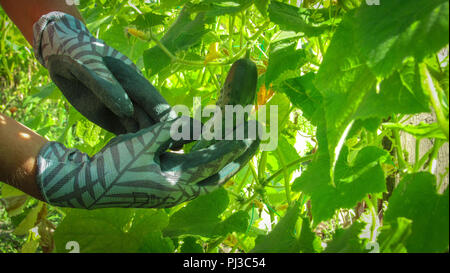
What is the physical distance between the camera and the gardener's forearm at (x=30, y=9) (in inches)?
28.0

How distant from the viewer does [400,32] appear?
0.32m

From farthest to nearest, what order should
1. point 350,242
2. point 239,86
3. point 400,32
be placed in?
point 239,86, point 350,242, point 400,32

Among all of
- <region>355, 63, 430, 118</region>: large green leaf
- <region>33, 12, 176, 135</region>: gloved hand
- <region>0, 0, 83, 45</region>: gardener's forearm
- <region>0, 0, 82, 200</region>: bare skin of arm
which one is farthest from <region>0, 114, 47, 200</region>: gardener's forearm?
<region>355, 63, 430, 118</region>: large green leaf

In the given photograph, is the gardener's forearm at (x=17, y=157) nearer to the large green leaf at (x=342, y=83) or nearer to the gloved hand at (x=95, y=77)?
the gloved hand at (x=95, y=77)

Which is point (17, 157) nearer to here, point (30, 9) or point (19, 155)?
point (19, 155)

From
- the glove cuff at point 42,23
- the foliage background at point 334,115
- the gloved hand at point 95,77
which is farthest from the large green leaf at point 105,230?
the glove cuff at point 42,23

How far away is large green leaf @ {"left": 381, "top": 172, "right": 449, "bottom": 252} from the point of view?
14.7 inches

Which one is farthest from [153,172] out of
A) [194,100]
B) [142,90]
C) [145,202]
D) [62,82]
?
[194,100]

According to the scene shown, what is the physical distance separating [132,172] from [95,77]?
170 millimetres

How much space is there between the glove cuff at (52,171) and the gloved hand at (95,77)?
11 centimetres

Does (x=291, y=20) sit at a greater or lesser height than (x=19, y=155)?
greater

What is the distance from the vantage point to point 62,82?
26.7 inches

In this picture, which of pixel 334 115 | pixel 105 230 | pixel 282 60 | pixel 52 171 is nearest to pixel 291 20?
pixel 282 60

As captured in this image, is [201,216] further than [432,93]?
Yes
